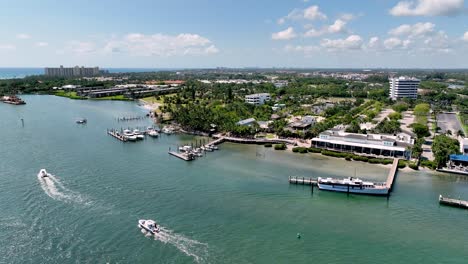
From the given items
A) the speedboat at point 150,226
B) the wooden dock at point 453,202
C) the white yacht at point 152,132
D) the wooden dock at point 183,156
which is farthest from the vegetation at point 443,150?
the white yacht at point 152,132

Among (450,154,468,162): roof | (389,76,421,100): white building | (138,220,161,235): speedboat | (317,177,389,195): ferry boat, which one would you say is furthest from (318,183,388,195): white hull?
(389,76,421,100): white building

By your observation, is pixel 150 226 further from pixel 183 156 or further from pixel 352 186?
pixel 183 156

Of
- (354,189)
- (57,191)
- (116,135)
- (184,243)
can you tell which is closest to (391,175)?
(354,189)

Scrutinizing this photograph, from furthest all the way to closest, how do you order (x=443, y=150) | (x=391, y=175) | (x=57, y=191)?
(x=443, y=150)
(x=391, y=175)
(x=57, y=191)

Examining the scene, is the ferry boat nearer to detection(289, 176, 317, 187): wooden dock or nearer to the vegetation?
detection(289, 176, 317, 187): wooden dock

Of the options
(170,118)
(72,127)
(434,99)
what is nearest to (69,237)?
(72,127)

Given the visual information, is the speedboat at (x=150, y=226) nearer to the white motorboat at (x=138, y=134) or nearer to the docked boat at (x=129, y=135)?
the docked boat at (x=129, y=135)
